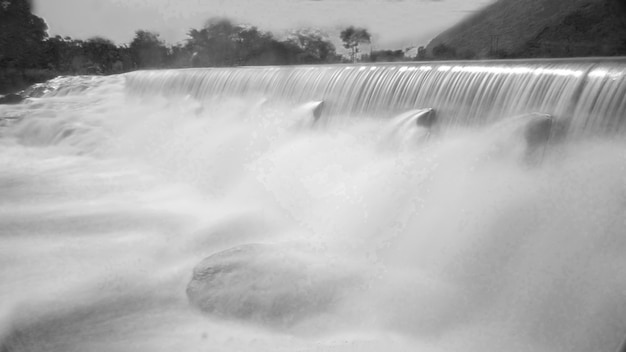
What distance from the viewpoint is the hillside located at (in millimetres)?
29203

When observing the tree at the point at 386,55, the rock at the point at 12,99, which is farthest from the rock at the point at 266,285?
the tree at the point at 386,55

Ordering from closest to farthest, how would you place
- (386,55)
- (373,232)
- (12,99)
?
1. (373,232)
2. (12,99)
3. (386,55)

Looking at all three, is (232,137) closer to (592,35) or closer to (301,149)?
(301,149)

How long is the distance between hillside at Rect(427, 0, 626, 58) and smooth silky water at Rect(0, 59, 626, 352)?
21.6 meters

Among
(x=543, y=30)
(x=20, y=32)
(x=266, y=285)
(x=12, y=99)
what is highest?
(x=20, y=32)

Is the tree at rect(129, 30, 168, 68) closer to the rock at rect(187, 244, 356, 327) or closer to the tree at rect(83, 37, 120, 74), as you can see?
the tree at rect(83, 37, 120, 74)

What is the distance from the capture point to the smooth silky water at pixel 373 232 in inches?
184

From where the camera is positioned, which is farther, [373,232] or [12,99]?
[12,99]

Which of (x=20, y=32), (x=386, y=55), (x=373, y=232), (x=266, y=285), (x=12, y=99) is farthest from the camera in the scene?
(x=20, y=32)

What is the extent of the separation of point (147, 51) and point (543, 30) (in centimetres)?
4044

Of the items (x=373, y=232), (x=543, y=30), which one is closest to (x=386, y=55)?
(x=543, y=30)

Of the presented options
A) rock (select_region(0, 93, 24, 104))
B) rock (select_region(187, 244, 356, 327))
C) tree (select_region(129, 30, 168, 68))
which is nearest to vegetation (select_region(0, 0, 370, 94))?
tree (select_region(129, 30, 168, 68))

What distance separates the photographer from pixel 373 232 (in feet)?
21.5

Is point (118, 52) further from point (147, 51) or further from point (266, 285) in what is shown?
point (266, 285)
